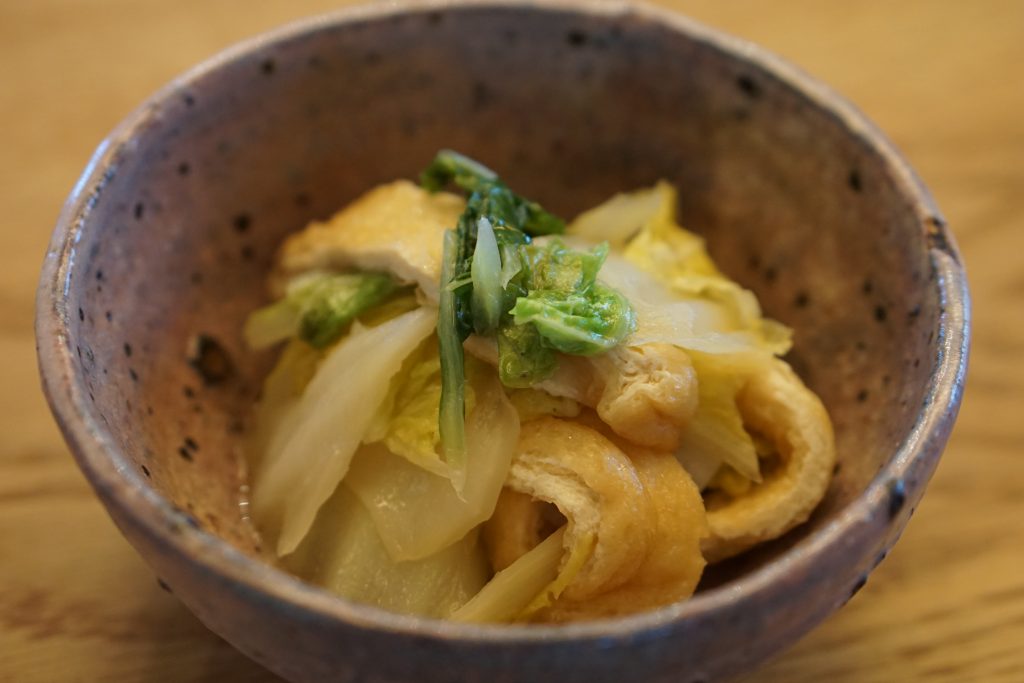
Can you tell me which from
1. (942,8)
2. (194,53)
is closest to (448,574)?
→ (194,53)

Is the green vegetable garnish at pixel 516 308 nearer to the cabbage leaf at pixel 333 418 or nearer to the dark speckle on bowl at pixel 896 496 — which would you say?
the cabbage leaf at pixel 333 418

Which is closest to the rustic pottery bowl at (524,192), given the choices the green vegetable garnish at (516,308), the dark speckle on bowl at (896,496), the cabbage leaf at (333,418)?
the dark speckle on bowl at (896,496)

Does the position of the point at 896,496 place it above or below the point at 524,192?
below

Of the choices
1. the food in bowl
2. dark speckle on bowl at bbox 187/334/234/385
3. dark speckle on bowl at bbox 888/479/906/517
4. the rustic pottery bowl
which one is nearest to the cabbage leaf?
the food in bowl

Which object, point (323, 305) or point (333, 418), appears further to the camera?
point (323, 305)

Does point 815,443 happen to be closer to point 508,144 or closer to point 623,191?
point 623,191

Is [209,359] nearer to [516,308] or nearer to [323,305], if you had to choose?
[323,305]

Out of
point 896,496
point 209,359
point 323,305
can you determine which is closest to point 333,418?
point 323,305
